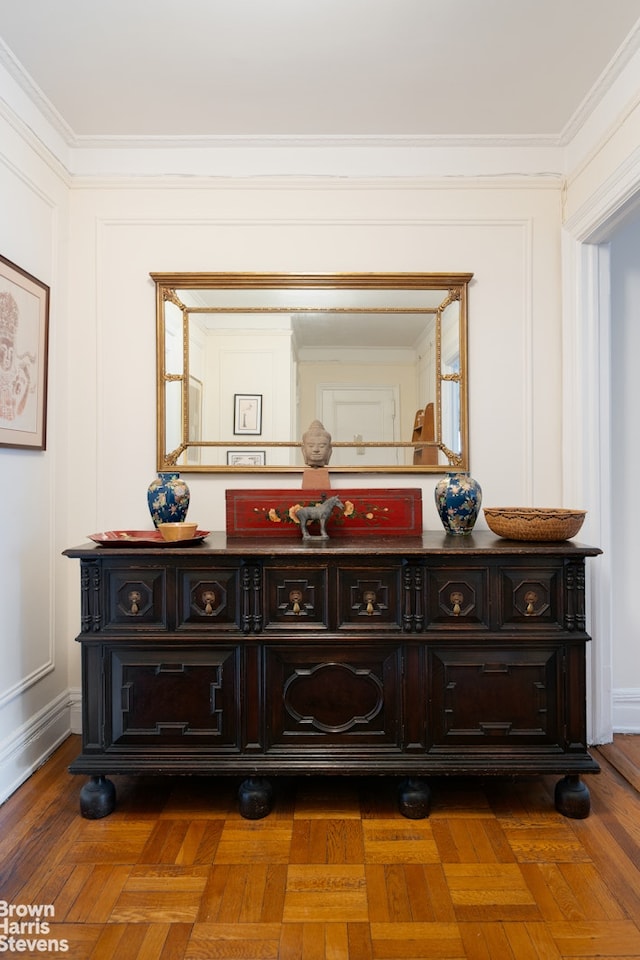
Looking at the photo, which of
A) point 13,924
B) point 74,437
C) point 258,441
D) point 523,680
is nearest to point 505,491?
point 523,680

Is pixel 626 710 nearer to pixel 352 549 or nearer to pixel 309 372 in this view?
pixel 352 549

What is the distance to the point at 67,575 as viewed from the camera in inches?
113

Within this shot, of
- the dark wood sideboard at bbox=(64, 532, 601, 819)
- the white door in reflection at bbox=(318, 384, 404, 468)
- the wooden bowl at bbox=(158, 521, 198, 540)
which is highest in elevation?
the white door in reflection at bbox=(318, 384, 404, 468)

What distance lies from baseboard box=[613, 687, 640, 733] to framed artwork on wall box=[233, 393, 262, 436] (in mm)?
2187

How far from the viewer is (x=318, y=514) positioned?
2.35 m

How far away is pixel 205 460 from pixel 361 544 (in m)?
0.98

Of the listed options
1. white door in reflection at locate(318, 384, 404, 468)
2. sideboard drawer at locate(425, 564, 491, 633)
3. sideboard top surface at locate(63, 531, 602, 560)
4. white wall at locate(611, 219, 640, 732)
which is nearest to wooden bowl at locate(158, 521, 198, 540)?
sideboard top surface at locate(63, 531, 602, 560)

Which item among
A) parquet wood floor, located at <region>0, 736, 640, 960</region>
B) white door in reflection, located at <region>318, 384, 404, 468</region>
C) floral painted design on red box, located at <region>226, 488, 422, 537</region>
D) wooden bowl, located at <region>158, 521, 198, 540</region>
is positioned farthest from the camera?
white door in reflection, located at <region>318, 384, 404, 468</region>

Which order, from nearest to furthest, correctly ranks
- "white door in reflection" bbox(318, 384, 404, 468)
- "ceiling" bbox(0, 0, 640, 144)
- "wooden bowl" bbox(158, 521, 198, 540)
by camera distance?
"ceiling" bbox(0, 0, 640, 144), "wooden bowl" bbox(158, 521, 198, 540), "white door in reflection" bbox(318, 384, 404, 468)

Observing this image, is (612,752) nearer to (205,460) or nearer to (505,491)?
(505,491)

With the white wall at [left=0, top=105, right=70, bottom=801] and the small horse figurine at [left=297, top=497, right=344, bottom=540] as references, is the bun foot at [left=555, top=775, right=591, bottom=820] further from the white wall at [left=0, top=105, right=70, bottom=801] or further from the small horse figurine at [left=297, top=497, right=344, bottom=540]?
the white wall at [left=0, top=105, right=70, bottom=801]

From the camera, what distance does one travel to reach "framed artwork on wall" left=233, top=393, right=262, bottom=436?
110 inches

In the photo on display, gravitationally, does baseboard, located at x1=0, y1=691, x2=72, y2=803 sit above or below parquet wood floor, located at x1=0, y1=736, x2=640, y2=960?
above

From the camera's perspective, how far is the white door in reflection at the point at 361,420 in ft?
9.20
